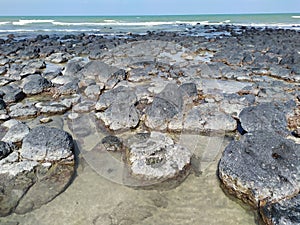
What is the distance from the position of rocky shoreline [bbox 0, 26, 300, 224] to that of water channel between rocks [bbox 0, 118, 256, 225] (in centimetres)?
22

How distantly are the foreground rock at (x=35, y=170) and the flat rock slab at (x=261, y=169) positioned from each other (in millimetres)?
3142

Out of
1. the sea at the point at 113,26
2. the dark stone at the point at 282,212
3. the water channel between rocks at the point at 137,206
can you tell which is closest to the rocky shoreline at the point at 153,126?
the dark stone at the point at 282,212

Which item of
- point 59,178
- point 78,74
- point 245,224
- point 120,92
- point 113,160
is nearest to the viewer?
point 245,224

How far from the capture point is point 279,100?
8492 millimetres

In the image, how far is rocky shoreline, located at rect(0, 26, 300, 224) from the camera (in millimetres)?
4500

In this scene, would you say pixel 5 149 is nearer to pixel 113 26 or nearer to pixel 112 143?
pixel 112 143

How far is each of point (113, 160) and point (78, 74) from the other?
6.81m

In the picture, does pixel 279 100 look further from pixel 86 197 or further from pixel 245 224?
pixel 86 197

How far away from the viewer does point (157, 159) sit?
519 cm

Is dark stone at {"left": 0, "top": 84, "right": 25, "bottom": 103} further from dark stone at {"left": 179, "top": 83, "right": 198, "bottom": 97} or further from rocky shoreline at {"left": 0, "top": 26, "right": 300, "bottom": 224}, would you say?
dark stone at {"left": 179, "top": 83, "right": 198, "bottom": 97}

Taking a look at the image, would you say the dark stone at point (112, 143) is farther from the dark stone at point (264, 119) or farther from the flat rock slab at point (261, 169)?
the dark stone at point (264, 119)

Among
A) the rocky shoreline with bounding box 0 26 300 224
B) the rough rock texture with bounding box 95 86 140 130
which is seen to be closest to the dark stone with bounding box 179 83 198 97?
the rocky shoreline with bounding box 0 26 300 224

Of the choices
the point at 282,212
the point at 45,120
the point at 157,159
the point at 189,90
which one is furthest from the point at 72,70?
the point at 282,212

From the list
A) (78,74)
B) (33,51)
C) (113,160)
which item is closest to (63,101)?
(78,74)
